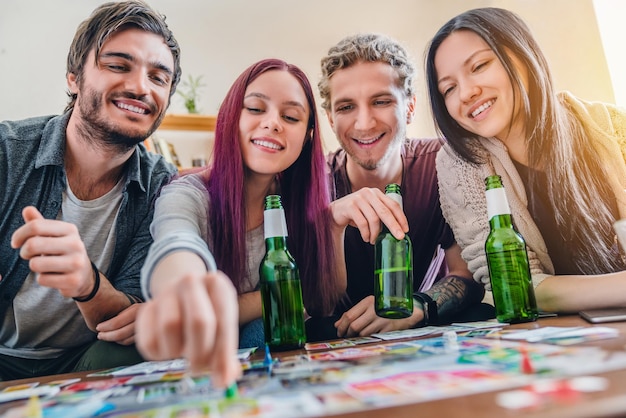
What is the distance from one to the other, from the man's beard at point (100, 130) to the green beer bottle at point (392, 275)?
721 millimetres

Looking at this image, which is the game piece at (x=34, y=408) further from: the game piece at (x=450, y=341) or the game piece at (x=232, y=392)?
the game piece at (x=450, y=341)

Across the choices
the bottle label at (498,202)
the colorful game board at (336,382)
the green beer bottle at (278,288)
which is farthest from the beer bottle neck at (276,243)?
the bottle label at (498,202)

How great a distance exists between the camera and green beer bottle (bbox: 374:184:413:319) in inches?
34.4

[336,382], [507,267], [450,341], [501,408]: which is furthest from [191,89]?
[501,408]

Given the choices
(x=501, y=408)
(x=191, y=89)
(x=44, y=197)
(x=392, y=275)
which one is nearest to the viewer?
(x=501, y=408)

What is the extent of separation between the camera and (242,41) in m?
2.94

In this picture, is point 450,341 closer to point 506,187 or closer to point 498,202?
point 498,202

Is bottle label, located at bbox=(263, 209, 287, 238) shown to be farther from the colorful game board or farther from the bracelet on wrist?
the bracelet on wrist

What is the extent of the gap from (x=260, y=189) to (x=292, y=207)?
3.9 inches

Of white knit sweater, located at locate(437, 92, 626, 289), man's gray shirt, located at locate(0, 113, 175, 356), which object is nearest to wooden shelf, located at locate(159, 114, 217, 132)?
man's gray shirt, located at locate(0, 113, 175, 356)

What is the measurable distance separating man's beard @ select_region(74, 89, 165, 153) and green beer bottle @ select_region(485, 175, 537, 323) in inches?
35.4

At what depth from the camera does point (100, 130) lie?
3.95ft

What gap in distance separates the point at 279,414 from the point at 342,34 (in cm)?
302

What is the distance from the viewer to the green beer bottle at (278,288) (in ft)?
2.60
